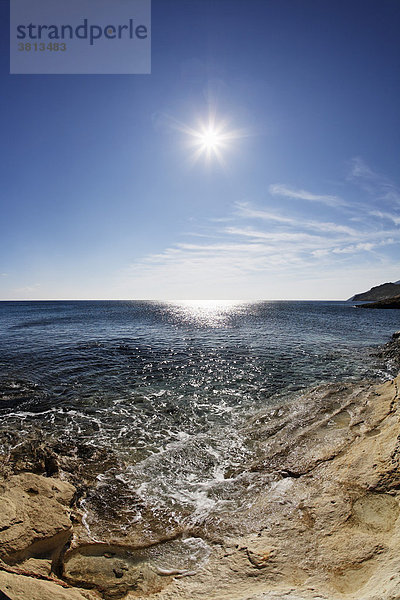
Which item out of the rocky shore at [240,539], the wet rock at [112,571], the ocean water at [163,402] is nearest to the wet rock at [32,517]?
the rocky shore at [240,539]

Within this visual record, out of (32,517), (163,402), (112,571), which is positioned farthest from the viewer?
(163,402)

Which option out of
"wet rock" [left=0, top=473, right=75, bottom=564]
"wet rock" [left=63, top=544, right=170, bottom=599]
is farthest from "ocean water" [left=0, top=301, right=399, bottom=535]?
"wet rock" [left=63, top=544, right=170, bottom=599]

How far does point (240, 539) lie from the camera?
559 cm

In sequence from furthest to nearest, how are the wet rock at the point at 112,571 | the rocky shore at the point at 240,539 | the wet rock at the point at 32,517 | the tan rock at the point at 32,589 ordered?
the wet rock at the point at 32,517, the wet rock at the point at 112,571, the rocky shore at the point at 240,539, the tan rock at the point at 32,589

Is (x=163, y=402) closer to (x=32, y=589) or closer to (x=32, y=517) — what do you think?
(x=32, y=517)

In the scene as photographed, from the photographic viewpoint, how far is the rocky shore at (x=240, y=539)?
4270 millimetres

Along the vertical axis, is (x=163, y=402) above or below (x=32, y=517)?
below

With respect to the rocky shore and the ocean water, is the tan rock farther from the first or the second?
the ocean water

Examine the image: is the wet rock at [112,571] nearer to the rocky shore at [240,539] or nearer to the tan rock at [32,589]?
the rocky shore at [240,539]

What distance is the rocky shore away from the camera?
168 inches

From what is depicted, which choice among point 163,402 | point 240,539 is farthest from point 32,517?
point 163,402

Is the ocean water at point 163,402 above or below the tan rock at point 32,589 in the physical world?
below

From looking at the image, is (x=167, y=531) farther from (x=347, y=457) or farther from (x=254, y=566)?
(x=347, y=457)

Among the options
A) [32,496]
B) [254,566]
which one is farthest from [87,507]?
[254,566]
